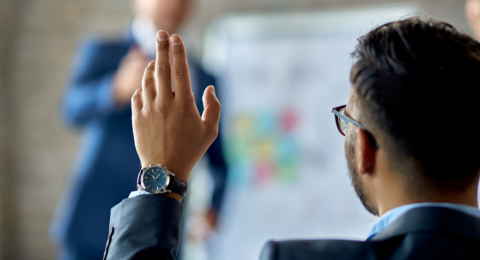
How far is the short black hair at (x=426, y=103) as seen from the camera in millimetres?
598

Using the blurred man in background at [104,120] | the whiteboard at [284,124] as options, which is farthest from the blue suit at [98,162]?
the whiteboard at [284,124]

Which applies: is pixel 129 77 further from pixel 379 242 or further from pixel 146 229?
pixel 379 242

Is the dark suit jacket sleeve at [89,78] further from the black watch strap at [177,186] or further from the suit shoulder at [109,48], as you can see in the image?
the black watch strap at [177,186]

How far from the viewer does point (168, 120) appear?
2.21 feet

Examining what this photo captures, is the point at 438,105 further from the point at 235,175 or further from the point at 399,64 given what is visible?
the point at 235,175

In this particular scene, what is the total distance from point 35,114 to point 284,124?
157cm

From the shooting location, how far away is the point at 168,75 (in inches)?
27.0

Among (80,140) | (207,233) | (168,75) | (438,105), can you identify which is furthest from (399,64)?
(80,140)

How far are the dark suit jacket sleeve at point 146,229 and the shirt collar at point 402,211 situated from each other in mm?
287

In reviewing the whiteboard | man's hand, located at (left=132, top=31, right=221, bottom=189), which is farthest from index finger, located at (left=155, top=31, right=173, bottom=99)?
the whiteboard

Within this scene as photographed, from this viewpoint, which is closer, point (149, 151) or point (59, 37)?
point (149, 151)

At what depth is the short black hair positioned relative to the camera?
598 mm

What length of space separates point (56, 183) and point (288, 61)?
1630 millimetres

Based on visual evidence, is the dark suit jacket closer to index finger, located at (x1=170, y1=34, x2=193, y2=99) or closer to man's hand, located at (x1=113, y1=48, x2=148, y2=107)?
index finger, located at (x1=170, y1=34, x2=193, y2=99)
